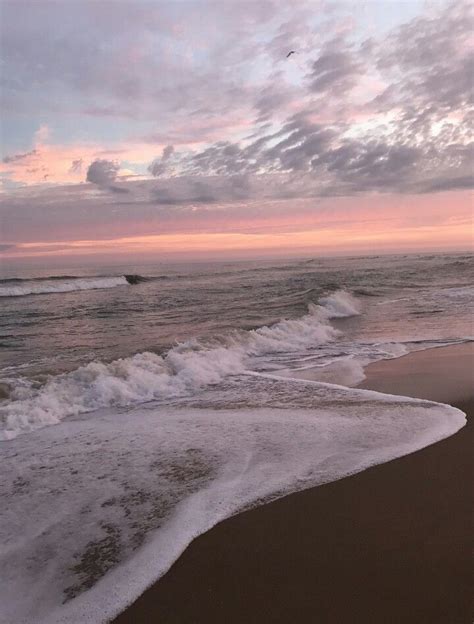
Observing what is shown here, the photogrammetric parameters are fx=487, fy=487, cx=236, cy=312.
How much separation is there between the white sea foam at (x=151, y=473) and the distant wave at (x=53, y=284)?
26.6 meters

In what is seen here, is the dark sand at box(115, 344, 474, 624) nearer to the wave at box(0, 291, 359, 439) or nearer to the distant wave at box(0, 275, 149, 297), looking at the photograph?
the wave at box(0, 291, 359, 439)

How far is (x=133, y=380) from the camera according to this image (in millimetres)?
8062

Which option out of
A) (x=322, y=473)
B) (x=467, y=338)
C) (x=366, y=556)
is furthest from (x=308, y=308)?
(x=366, y=556)

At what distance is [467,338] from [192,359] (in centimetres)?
635

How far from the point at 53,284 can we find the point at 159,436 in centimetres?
3069

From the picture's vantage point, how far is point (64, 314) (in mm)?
18672

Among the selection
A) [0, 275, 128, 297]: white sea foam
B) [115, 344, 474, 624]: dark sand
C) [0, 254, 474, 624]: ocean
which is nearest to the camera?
[115, 344, 474, 624]: dark sand

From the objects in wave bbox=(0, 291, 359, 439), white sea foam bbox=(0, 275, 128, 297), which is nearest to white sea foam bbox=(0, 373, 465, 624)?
wave bbox=(0, 291, 359, 439)

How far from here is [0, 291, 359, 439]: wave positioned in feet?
21.9

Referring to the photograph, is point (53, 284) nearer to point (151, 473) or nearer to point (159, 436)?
point (159, 436)

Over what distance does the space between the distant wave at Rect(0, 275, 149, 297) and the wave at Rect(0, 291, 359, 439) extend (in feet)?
76.1

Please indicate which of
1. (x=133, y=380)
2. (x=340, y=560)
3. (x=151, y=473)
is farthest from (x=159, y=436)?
(x=340, y=560)

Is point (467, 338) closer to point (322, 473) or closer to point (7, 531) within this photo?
point (322, 473)

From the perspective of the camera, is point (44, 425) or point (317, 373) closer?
point (44, 425)
